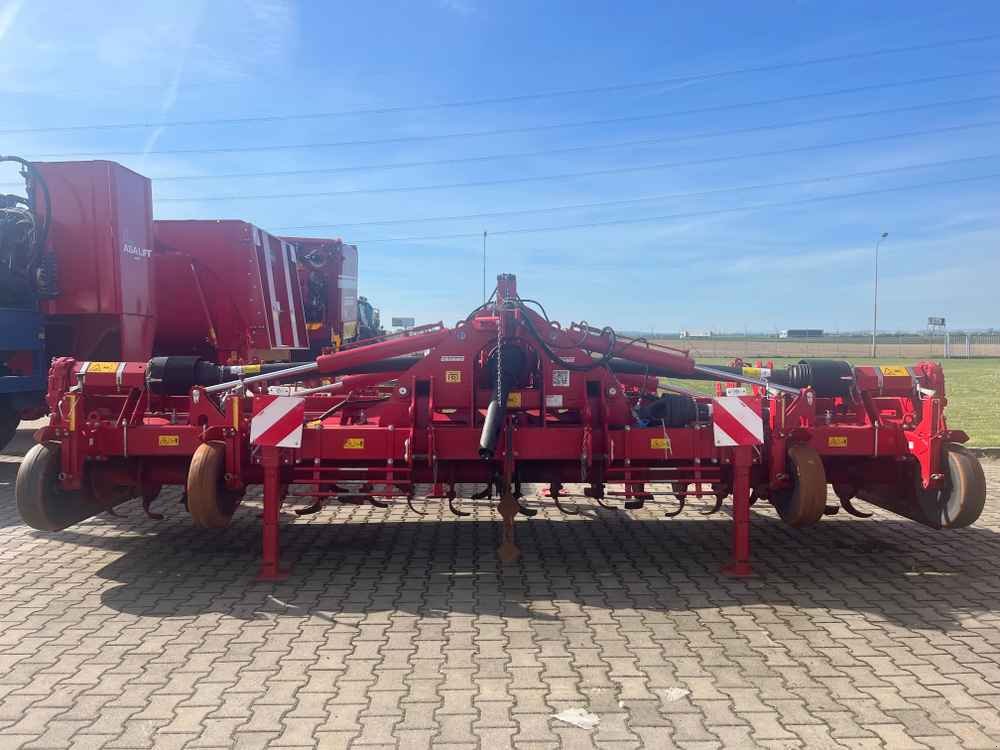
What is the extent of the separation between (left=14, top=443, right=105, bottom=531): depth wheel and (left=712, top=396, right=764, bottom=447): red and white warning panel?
4.12 meters

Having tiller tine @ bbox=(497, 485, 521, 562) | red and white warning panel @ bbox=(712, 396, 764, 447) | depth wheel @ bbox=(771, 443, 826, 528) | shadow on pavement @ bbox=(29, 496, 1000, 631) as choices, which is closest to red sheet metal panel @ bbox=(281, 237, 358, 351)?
shadow on pavement @ bbox=(29, 496, 1000, 631)

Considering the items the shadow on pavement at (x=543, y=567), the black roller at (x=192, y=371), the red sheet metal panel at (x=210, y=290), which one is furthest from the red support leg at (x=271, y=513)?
the red sheet metal panel at (x=210, y=290)

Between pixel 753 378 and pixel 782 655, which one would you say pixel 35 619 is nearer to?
pixel 782 655

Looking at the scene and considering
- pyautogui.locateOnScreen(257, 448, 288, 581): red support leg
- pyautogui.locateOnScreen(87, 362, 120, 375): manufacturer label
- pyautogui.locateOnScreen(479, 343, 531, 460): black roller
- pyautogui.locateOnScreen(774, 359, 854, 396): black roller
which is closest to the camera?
pyautogui.locateOnScreen(479, 343, 531, 460): black roller

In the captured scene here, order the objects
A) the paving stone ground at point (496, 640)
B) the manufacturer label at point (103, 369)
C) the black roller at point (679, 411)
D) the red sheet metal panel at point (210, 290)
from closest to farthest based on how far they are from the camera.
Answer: the paving stone ground at point (496, 640)
the black roller at point (679, 411)
the manufacturer label at point (103, 369)
the red sheet metal panel at point (210, 290)

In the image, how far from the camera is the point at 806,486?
5.05 meters

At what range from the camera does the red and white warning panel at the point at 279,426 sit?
5.11 meters

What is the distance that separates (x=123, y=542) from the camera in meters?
6.16

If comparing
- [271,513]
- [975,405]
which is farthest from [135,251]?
[975,405]

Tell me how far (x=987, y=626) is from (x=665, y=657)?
1.77 metres

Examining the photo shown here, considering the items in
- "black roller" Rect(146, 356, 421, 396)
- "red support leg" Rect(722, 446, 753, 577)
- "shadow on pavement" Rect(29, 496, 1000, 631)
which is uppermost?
"black roller" Rect(146, 356, 421, 396)

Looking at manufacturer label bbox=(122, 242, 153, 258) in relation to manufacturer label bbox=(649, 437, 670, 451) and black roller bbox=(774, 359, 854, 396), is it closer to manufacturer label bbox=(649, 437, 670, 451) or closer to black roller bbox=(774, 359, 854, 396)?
manufacturer label bbox=(649, 437, 670, 451)

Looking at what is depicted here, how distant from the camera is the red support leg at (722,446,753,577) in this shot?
5207 millimetres

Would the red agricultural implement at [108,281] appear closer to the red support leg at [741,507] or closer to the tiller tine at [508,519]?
the tiller tine at [508,519]
